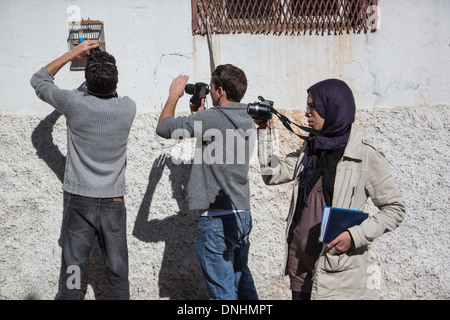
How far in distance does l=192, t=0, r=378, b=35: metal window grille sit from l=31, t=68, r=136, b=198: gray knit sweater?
49.5 inches

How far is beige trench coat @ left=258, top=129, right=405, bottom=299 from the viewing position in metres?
2.44

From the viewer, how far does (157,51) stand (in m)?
3.91

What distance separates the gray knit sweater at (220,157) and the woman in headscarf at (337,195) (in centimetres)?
45

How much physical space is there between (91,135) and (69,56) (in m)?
0.64

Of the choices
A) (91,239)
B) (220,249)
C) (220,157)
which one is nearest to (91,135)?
(91,239)

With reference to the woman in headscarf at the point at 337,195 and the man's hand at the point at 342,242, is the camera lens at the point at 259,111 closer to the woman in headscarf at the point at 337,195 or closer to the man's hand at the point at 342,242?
the woman in headscarf at the point at 337,195

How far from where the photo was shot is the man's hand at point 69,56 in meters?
3.18

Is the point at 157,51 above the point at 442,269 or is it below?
above

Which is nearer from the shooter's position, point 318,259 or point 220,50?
point 318,259

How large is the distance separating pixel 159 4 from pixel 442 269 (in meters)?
3.25

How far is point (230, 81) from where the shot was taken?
2.93m

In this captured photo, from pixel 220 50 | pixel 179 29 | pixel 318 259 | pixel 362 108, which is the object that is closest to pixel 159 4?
pixel 179 29
